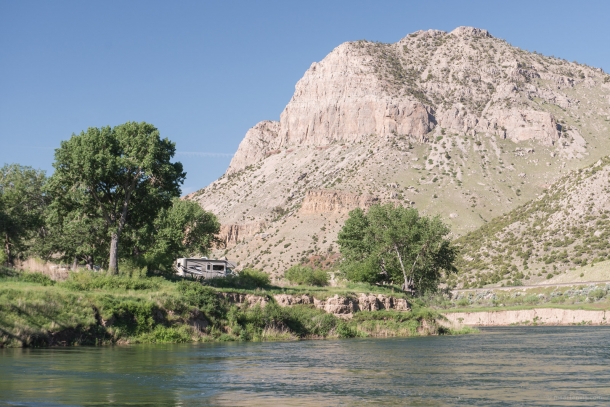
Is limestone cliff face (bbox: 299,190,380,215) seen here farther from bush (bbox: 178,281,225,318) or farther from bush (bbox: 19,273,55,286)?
bush (bbox: 19,273,55,286)

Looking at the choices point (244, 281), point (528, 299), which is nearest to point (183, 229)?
point (244, 281)

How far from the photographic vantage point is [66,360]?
26.5 meters

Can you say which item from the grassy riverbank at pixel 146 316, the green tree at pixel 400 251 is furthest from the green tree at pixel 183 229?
the green tree at pixel 400 251

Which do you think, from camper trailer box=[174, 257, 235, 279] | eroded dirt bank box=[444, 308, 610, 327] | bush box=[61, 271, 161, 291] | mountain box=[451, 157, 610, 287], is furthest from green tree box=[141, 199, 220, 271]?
mountain box=[451, 157, 610, 287]

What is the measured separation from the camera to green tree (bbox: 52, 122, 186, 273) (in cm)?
4438

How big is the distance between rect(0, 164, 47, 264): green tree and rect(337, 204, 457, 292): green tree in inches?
1209

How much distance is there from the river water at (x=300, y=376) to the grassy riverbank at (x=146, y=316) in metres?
1.78

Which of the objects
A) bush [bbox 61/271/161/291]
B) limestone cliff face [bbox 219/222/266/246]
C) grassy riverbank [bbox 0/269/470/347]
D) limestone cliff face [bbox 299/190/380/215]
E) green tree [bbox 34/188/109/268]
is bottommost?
grassy riverbank [bbox 0/269/470/347]

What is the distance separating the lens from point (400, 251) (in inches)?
2975

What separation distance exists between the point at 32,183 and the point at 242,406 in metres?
56.3

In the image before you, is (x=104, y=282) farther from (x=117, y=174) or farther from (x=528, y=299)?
(x=528, y=299)

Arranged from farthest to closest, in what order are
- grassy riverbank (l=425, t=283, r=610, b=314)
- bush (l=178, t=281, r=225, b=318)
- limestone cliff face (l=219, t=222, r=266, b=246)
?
limestone cliff face (l=219, t=222, r=266, b=246) → grassy riverbank (l=425, t=283, r=610, b=314) → bush (l=178, t=281, r=225, b=318)

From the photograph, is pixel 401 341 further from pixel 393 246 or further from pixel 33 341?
pixel 393 246

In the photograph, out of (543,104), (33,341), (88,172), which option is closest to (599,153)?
(543,104)
